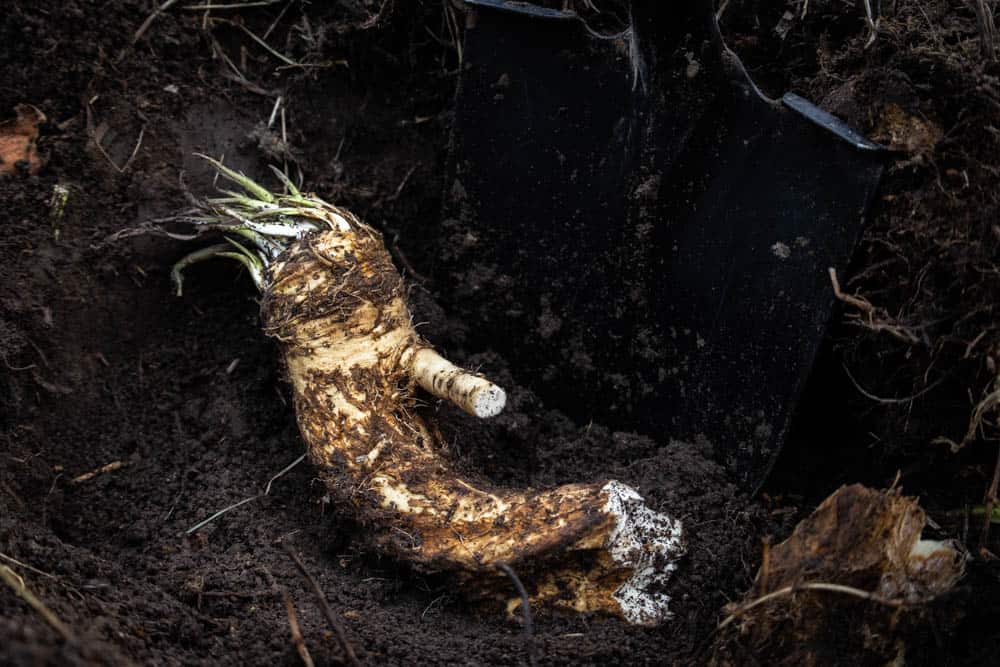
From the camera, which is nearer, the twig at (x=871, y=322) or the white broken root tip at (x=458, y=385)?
the twig at (x=871, y=322)

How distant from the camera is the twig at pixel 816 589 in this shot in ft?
4.52

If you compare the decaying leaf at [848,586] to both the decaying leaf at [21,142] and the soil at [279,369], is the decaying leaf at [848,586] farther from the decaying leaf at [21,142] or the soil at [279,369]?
the decaying leaf at [21,142]

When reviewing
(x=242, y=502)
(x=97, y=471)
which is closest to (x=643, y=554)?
(x=242, y=502)

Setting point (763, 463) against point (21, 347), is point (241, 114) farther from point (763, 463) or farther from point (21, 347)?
point (763, 463)

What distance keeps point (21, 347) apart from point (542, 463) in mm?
1250

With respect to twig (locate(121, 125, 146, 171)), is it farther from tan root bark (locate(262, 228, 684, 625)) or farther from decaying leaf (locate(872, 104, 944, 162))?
decaying leaf (locate(872, 104, 944, 162))

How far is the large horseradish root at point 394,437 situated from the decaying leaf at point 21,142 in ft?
1.42

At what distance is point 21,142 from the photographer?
2.08 meters

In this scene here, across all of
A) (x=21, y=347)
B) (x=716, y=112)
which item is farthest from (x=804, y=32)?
(x=21, y=347)

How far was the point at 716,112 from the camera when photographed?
1.79 meters

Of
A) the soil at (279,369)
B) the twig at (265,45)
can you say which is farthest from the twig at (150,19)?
the twig at (265,45)

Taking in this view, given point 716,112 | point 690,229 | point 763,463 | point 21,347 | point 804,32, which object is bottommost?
point 21,347

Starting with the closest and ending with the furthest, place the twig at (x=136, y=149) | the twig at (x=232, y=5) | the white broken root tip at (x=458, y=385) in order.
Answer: the white broken root tip at (x=458, y=385)
the twig at (x=136, y=149)
the twig at (x=232, y=5)

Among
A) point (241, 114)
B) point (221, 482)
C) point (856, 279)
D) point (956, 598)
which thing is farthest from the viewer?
point (241, 114)
